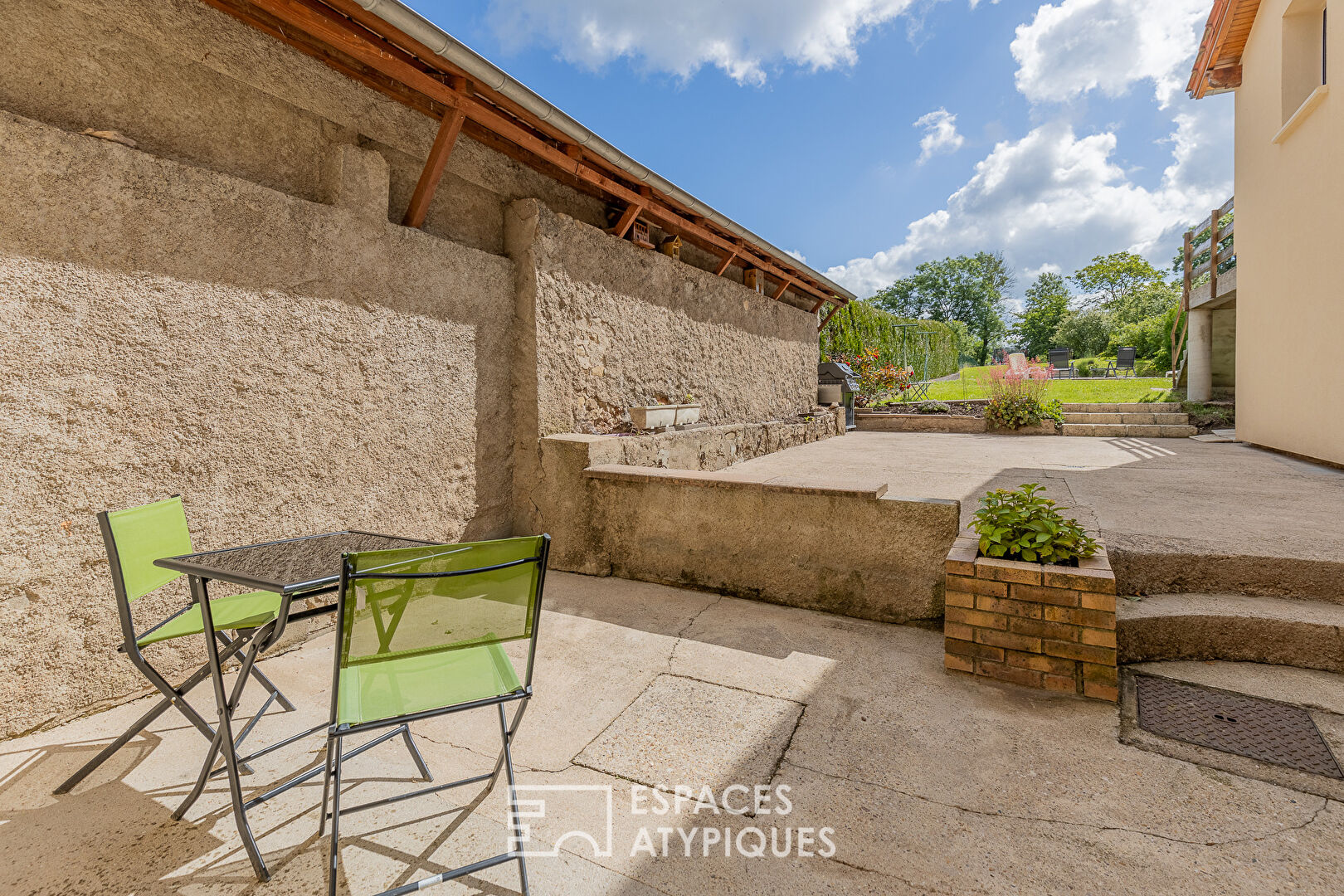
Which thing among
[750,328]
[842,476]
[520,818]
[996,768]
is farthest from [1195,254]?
[520,818]

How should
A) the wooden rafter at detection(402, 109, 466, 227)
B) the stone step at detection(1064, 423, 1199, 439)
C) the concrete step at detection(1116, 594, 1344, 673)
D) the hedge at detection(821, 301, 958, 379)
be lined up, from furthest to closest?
1. the hedge at detection(821, 301, 958, 379)
2. the stone step at detection(1064, 423, 1199, 439)
3. the wooden rafter at detection(402, 109, 466, 227)
4. the concrete step at detection(1116, 594, 1344, 673)

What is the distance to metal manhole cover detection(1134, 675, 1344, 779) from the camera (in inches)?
69.1

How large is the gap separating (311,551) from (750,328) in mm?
6304

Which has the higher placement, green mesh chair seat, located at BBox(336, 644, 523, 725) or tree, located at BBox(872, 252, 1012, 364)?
tree, located at BBox(872, 252, 1012, 364)

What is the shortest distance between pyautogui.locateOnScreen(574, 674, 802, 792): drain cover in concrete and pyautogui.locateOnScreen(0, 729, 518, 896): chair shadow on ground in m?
0.45

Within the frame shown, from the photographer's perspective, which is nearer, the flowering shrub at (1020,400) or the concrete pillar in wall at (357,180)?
the concrete pillar in wall at (357,180)

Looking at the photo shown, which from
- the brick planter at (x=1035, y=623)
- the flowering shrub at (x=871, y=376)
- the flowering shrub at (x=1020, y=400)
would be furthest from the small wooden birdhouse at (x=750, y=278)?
the brick planter at (x=1035, y=623)

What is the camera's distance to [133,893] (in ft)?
4.43

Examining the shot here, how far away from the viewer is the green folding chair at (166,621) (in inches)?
64.1

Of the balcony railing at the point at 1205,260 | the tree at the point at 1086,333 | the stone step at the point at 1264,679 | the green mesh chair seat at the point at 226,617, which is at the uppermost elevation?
the tree at the point at 1086,333

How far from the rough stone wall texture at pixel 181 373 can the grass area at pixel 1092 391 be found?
425 inches

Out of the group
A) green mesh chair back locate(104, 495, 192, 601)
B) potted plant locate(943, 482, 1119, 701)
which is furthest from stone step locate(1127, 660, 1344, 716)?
green mesh chair back locate(104, 495, 192, 601)

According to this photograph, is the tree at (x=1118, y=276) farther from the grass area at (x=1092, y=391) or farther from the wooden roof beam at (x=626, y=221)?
the wooden roof beam at (x=626, y=221)

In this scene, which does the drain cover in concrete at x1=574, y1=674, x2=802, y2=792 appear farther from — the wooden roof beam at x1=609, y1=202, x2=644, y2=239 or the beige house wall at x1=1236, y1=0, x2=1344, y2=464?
the beige house wall at x1=1236, y1=0, x2=1344, y2=464
